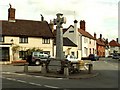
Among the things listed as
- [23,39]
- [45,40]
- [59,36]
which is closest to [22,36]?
[23,39]

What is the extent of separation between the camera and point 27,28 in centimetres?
5688

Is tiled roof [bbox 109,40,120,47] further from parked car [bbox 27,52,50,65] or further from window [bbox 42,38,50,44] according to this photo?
parked car [bbox 27,52,50,65]

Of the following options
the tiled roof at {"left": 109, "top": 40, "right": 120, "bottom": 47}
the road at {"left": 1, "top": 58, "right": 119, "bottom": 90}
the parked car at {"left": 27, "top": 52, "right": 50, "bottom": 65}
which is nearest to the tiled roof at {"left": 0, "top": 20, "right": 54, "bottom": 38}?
the parked car at {"left": 27, "top": 52, "right": 50, "bottom": 65}

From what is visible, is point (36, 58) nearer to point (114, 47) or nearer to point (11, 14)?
point (11, 14)

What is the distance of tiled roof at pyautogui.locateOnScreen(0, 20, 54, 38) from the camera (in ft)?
177

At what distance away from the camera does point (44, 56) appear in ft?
149

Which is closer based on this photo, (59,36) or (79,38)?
(59,36)

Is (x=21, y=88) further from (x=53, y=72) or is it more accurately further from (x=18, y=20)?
(x=18, y=20)

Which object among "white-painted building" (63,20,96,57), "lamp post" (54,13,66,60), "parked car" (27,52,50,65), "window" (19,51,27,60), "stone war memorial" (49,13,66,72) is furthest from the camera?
"white-painted building" (63,20,96,57)

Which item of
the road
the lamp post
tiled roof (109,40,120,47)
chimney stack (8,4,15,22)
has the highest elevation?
chimney stack (8,4,15,22)

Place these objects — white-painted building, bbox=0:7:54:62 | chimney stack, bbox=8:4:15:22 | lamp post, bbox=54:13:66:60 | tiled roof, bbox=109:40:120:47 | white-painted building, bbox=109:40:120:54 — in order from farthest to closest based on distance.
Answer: tiled roof, bbox=109:40:120:47, white-painted building, bbox=109:40:120:54, chimney stack, bbox=8:4:15:22, white-painted building, bbox=0:7:54:62, lamp post, bbox=54:13:66:60

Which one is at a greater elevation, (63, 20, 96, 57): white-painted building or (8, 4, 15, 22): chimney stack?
(8, 4, 15, 22): chimney stack

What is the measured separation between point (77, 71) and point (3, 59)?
2344 cm

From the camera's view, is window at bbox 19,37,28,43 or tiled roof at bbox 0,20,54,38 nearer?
tiled roof at bbox 0,20,54,38
